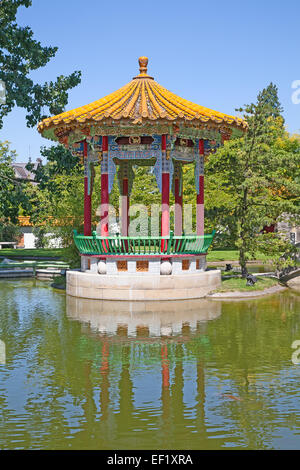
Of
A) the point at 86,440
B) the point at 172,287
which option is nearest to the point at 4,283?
the point at 172,287

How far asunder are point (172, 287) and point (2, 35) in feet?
63.9

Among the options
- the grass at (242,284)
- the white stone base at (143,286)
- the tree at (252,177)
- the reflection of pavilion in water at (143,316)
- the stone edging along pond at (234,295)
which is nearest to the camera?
the reflection of pavilion in water at (143,316)

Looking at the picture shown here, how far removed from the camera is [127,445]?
26.2 ft

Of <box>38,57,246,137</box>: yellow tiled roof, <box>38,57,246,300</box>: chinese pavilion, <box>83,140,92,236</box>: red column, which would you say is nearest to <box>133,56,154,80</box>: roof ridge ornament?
<box>38,57,246,137</box>: yellow tiled roof

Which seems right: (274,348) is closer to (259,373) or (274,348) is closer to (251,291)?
(259,373)

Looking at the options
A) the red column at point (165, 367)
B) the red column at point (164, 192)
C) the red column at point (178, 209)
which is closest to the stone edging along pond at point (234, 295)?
the red column at point (164, 192)

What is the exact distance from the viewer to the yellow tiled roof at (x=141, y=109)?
21.8 meters

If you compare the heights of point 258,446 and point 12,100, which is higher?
point 12,100

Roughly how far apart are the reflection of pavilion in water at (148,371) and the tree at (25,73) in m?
Result: 18.1

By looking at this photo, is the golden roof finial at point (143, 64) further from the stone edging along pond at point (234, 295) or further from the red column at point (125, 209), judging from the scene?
the stone edging along pond at point (234, 295)

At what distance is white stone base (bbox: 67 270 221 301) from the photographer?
72.2 ft

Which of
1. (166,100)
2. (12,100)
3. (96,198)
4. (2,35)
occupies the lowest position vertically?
(96,198)
